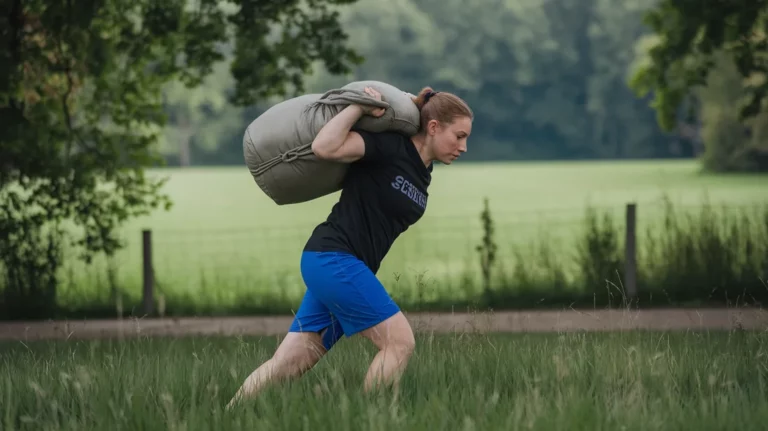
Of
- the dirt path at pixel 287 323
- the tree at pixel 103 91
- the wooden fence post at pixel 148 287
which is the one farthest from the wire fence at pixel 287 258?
the dirt path at pixel 287 323

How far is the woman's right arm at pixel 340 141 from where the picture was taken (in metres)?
5.16

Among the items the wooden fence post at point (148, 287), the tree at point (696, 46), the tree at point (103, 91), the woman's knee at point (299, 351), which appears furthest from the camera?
the wooden fence post at point (148, 287)

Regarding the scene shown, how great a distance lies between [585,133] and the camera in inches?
3083

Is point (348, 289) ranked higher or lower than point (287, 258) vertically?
higher

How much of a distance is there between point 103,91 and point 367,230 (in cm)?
918

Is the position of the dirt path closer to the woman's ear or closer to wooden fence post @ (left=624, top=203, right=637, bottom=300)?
wooden fence post @ (left=624, top=203, right=637, bottom=300)

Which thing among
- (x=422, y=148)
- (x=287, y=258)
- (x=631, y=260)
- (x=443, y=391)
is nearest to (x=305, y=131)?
(x=422, y=148)

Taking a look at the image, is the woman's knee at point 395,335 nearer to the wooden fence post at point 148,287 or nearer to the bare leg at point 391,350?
the bare leg at point 391,350

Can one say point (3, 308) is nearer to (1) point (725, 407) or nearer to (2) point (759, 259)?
(2) point (759, 259)

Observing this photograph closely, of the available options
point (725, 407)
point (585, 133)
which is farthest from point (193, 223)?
point (585, 133)

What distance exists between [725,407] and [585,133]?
74.6 meters

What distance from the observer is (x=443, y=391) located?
5242mm

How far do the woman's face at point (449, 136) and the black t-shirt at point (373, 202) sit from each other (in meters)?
0.15

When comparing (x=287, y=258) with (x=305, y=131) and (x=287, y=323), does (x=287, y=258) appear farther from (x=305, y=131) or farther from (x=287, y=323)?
(x=305, y=131)
